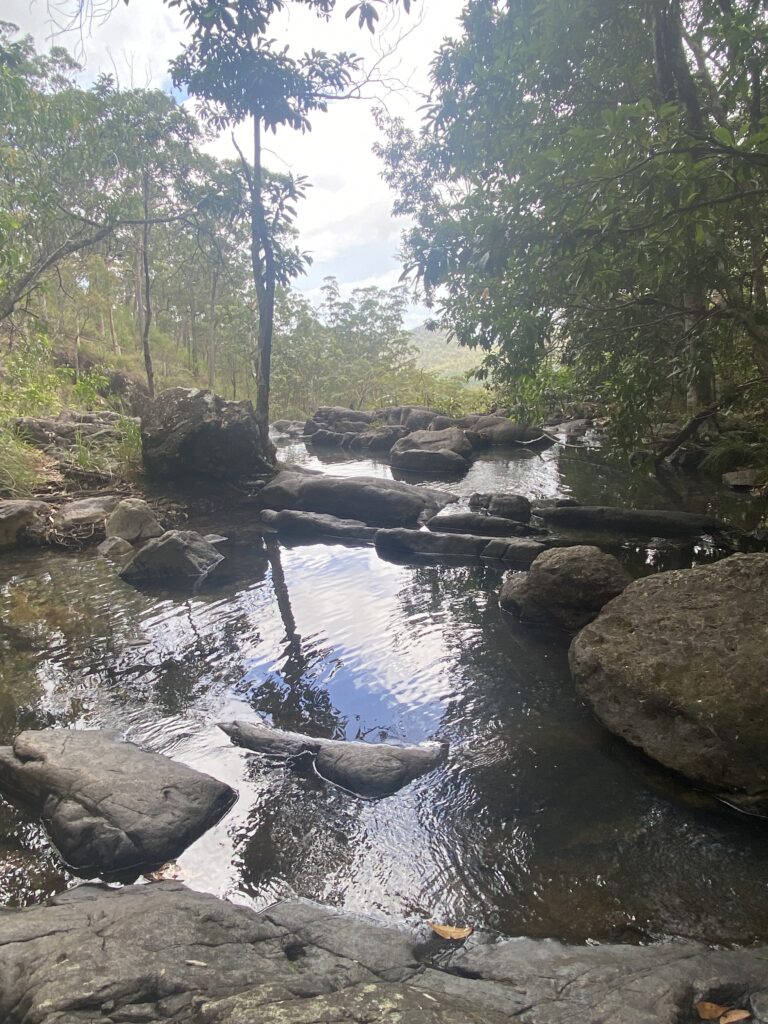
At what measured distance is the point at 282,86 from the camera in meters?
10.4

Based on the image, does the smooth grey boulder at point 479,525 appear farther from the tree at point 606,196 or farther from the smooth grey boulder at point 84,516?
the smooth grey boulder at point 84,516

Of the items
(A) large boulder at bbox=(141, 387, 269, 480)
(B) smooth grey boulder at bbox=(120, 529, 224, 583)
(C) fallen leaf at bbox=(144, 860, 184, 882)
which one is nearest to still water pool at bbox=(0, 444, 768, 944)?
(C) fallen leaf at bbox=(144, 860, 184, 882)

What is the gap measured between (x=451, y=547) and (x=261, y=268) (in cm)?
794

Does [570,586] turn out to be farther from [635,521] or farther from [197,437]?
[197,437]

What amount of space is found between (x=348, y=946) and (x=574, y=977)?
2.86ft

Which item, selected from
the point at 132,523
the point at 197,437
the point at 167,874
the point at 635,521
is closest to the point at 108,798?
the point at 167,874

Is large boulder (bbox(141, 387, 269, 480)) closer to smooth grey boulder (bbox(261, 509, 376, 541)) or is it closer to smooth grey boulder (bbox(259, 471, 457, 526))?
smooth grey boulder (bbox(259, 471, 457, 526))

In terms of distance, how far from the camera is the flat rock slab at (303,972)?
1914 mm

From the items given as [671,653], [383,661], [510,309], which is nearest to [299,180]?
[510,309]

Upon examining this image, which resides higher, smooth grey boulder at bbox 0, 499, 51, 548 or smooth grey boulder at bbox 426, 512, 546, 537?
smooth grey boulder at bbox 0, 499, 51, 548

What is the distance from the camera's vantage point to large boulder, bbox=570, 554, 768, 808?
338 cm

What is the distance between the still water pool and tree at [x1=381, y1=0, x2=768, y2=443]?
276 cm

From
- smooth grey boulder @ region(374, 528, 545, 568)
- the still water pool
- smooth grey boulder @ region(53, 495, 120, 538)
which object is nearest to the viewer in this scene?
the still water pool

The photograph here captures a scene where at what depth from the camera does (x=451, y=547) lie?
8641 mm
